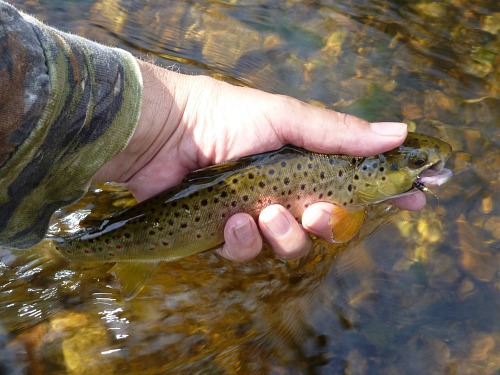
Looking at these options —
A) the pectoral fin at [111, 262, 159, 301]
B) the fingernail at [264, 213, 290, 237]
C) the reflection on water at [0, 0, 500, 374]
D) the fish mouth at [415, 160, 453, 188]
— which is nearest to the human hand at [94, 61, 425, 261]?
the fingernail at [264, 213, 290, 237]

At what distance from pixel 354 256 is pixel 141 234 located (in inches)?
57.4

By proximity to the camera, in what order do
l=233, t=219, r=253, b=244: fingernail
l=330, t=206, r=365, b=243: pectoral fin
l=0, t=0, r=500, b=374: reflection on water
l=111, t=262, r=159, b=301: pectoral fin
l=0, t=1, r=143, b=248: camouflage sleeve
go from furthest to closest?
1. l=0, t=0, r=500, b=374: reflection on water
2. l=111, t=262, r=159, b=301: pectoral fin
3. l=330, t=206, r=365, b=243: pectoral fin
4. l=233, t=219, r=253, b=244: fingernail
5. l=0, t=1, r=143, b=248: camouflage sleeve

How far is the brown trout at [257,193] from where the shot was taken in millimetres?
2762

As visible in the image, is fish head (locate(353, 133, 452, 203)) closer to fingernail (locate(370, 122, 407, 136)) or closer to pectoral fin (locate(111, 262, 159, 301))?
fingernail (locate(370, 122, 407, 136))

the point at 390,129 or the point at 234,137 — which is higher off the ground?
the point at 390,129

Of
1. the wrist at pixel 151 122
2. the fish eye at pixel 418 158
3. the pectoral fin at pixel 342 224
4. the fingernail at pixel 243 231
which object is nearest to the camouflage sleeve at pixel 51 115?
the wrist at pixel 151 122

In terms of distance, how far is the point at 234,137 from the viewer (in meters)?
2.85

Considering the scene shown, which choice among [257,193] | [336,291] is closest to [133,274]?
[257,193]

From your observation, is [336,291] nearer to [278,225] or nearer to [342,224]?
[342,224]

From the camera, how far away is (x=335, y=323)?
3336 mm

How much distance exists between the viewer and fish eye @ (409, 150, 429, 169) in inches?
108

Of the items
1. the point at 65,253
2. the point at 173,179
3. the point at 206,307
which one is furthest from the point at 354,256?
the point at 65,253

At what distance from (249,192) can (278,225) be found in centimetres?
22

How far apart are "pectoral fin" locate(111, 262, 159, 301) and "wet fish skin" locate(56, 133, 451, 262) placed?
0.10 meters
